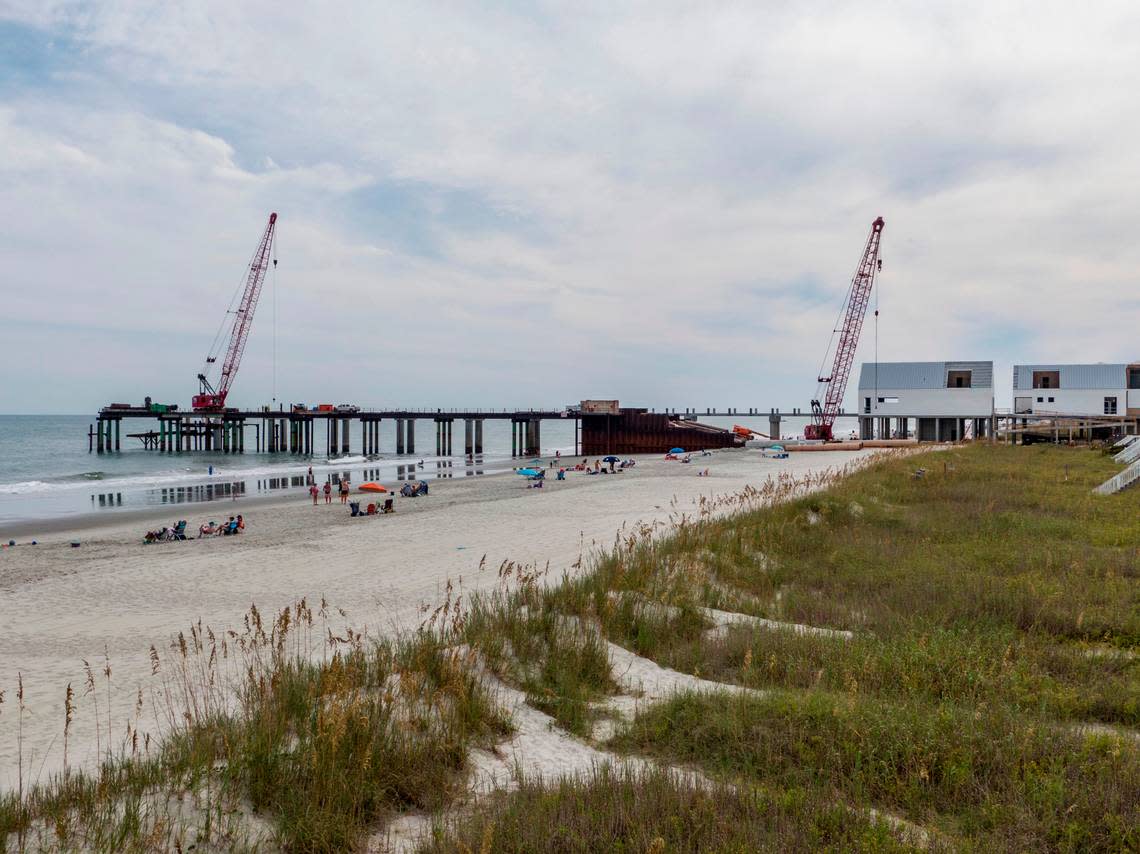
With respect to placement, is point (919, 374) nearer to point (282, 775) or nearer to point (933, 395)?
point (933, 395)

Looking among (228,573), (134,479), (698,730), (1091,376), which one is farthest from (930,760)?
(1091,376)

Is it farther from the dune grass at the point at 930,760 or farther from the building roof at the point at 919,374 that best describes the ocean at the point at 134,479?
the building roof at the point at 919,374

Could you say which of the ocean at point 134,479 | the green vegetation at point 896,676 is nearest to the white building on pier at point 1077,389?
the ocean at point 134,479

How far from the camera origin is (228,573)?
16.9m

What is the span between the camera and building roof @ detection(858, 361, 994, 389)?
72.4 meters

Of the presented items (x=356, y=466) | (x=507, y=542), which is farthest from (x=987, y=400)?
(x=507, y=542)

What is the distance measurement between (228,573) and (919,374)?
74.2 m

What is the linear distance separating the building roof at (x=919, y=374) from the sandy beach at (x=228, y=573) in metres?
50.8

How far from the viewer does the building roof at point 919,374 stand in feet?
238

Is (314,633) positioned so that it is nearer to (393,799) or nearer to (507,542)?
(393,799)

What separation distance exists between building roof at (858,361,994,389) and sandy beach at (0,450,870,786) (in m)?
50.8

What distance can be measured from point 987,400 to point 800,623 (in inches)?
2881

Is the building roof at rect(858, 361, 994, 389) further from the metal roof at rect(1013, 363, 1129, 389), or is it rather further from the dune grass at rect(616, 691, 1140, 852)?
the dune grass at rect(616, 691, 1140, 852)

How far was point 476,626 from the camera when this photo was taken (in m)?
8.63
